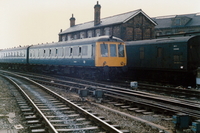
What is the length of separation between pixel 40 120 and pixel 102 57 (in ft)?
35.4

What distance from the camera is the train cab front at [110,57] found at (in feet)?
55.6

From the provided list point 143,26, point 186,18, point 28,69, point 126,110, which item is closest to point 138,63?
point 126,110

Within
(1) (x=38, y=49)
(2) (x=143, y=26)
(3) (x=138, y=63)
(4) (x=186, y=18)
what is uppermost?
(4) (x=186, y=18)

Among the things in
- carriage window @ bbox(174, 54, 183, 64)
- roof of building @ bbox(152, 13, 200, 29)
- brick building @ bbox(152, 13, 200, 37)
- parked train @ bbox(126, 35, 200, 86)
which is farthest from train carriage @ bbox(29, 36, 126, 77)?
roof of building @ bbox(152, 13, 200, 29)

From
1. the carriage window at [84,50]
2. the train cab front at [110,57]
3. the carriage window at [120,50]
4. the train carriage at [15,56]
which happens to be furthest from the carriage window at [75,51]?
the train carriage at [15,56]

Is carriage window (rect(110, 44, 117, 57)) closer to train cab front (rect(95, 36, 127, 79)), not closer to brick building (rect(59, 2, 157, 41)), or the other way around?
train cab front (rect(95, 36, 127, 79))

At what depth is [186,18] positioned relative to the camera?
154ft

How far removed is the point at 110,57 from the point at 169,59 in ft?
13.3

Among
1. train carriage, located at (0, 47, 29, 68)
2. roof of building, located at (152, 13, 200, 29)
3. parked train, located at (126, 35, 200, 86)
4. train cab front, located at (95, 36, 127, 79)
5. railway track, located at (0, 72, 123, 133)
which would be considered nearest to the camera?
railway track, located at (0, 72, 123, 133)

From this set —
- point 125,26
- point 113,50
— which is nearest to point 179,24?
point 125,26

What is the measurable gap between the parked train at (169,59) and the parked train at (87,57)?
5.74ft

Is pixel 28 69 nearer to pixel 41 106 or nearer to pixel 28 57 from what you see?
pixel 28 57

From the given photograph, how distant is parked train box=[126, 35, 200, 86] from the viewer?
612 inches

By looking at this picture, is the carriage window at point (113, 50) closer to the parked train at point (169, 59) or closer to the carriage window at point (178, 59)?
the parked train at point (169, 59)
